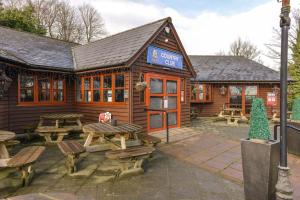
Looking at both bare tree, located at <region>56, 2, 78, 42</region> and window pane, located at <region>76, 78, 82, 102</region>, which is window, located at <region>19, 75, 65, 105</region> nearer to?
window pane, located at <region>76, 78, 82, 102</region>

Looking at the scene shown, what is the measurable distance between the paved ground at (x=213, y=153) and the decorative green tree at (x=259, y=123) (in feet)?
4.48

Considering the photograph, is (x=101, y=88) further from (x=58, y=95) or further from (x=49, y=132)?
(x=49, y=132)

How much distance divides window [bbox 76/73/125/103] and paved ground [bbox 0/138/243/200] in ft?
10.6

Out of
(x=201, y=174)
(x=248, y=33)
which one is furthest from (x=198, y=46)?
(x=201, y=174)

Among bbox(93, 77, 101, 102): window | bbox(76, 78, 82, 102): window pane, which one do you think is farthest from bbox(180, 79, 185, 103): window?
bbox(76, 78, 82, 102): window pane

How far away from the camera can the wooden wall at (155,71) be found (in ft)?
23.3

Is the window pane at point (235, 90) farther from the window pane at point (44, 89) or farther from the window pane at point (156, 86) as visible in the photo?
the window pane at point (44, 89)

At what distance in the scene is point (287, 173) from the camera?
2471mm

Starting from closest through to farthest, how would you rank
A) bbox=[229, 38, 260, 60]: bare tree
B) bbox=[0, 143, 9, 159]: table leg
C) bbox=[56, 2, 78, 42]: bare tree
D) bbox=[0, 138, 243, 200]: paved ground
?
1. bbox=[0, 138, 243, 200]: paved ground
2. bbox=[0, 143, 9, 159]: table leg
3. bbox=[56, 2, 78, 42]: bare tree
4. bbox=[229, 38, 260, 60]: bare tree

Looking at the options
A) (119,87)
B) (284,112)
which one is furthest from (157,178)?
(119,87)

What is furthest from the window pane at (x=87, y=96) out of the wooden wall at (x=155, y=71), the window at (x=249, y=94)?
the window at (x=249, y=94)

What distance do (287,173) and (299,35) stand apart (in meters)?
19.8

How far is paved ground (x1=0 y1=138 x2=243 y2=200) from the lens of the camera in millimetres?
3273

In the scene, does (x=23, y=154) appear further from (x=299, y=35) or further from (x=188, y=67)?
(x=299, y=35)
